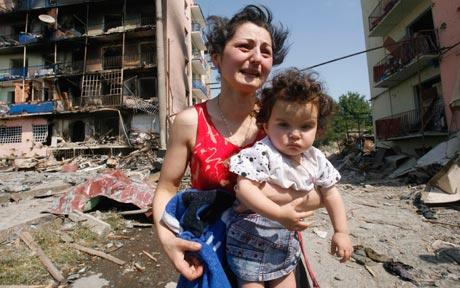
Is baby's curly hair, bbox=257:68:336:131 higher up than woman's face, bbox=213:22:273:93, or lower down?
lower down

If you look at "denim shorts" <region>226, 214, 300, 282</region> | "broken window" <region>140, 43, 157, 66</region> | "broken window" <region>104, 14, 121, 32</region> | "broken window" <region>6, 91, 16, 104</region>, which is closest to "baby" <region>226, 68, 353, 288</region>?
"denim shorts" <region>226, 214, 300, 282</region>

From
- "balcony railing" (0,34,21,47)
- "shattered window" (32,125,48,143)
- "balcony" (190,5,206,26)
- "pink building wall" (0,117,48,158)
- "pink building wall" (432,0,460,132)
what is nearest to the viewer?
"pink building wall" (432,0,460,132)

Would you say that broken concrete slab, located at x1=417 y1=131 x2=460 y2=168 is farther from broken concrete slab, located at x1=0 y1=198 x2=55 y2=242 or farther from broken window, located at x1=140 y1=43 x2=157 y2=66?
broken window, located at x1=140 y1=43 x2=157 y2=66

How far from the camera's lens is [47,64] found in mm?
26516

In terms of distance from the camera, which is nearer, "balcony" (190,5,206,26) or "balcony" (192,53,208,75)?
"balcony" (192,53,208,75)

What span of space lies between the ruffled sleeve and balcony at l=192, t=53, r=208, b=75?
29489 mm

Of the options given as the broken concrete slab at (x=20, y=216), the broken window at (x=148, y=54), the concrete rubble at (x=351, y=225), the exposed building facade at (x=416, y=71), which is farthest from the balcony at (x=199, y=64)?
the broken concrete slab at (x=20, y=216)

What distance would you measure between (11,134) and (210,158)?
29.8 metres

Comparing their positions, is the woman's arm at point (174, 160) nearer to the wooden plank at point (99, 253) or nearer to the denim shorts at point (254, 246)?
the denim shorts at point (254, 246)

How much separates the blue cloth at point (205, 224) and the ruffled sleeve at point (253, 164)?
178 mm

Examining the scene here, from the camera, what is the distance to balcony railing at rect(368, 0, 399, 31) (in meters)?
16.2

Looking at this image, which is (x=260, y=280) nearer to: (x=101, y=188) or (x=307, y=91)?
(x=307, y=91)

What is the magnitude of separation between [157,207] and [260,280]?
638mm

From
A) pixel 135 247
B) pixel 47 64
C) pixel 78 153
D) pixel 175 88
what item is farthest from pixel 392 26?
pixel 47 64
